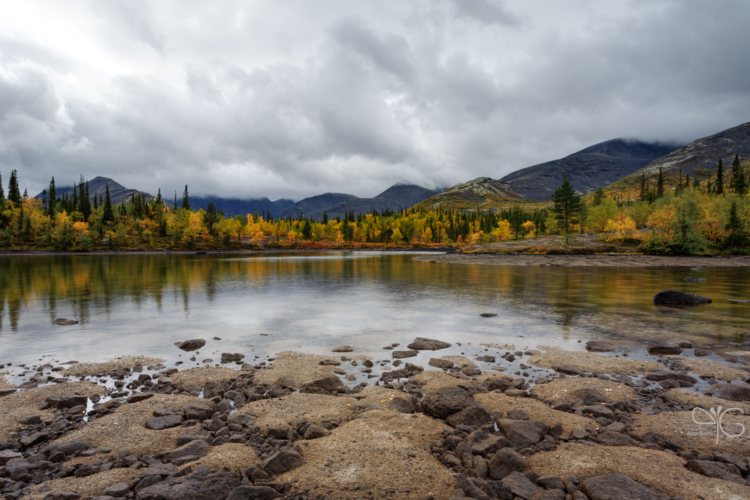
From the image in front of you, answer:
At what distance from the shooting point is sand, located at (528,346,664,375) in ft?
47.6

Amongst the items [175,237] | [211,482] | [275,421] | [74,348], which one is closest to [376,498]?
[211,482]

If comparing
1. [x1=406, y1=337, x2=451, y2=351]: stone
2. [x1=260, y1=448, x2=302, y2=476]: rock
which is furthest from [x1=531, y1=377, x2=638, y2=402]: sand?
[x1=260, y1=448, x2=302, y2=476]: rock

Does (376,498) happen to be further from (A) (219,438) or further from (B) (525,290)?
(B) (525,290)

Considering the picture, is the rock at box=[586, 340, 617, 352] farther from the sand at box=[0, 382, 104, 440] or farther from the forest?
the forest

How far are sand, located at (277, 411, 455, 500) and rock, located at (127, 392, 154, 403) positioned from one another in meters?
6.56

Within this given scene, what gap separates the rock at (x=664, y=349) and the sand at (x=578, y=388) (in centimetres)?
651

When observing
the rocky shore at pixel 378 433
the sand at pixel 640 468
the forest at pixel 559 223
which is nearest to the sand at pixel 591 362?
the rocky shore at pixel 378 433

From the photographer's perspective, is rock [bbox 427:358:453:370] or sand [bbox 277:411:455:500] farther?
rock [bbox 427:358:453:370]

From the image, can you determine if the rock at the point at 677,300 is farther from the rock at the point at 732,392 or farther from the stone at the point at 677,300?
the rock at the point at 732,392

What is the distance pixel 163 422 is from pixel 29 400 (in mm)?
5569

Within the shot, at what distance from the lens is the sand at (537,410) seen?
9695 mm

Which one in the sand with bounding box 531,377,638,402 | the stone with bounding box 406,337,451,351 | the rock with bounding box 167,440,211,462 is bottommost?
the stone with bounding box 406,337,451,351

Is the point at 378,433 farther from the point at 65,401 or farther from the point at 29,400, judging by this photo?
the point at 29,400

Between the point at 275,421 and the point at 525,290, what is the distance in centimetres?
3762
